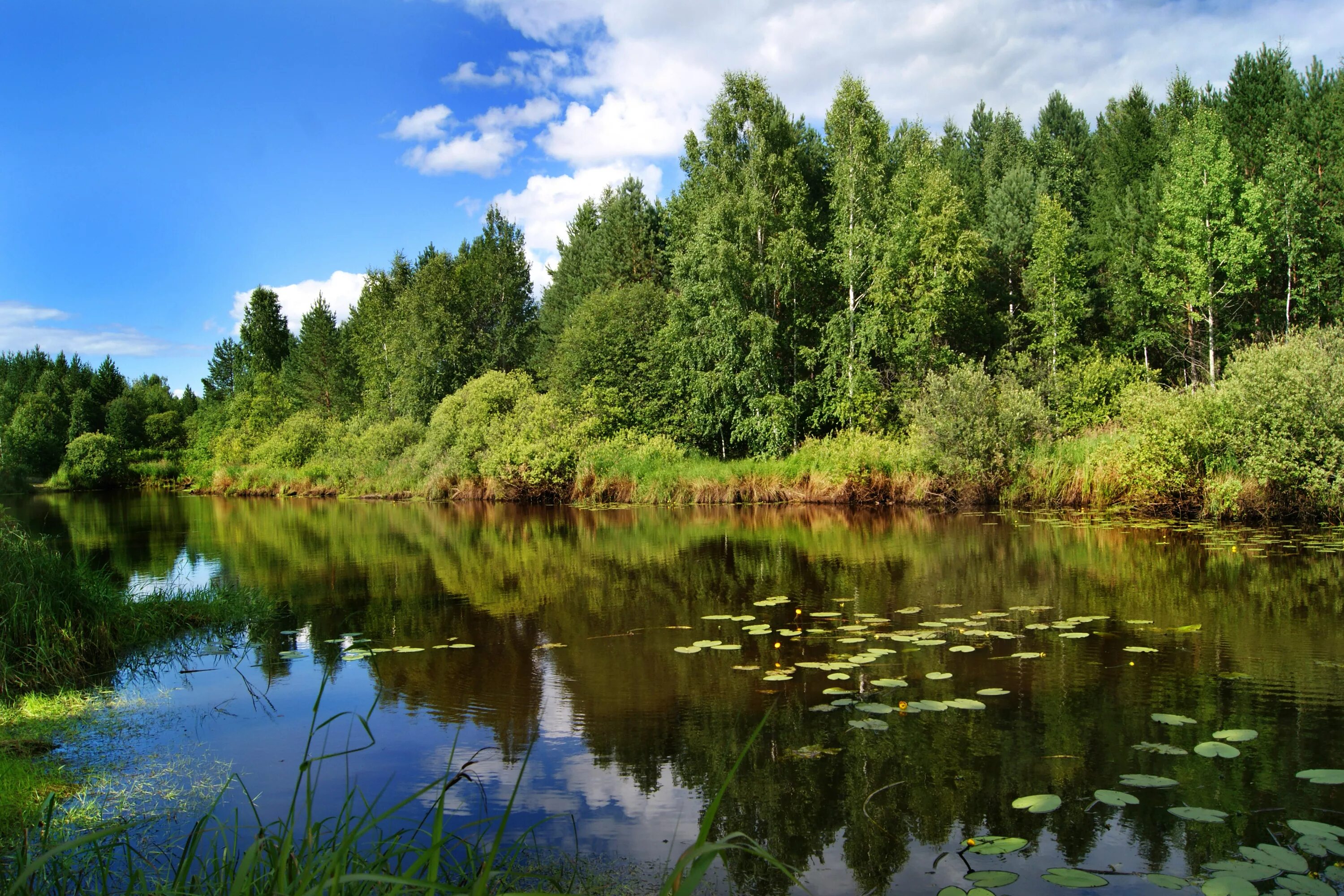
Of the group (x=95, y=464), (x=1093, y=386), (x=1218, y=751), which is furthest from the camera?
(x=95, y=464)

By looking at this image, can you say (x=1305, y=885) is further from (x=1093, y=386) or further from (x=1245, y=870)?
(x=1093, y=386)

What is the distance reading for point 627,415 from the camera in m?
35.1

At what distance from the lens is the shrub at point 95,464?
5431cm

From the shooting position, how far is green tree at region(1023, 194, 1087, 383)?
3488 centimetres

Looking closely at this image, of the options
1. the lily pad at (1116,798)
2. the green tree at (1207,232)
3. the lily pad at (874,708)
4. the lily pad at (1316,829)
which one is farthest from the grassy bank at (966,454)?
the lily pad at (1116,798)

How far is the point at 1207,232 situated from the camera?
31.0 m

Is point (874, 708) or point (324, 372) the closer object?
point (874, 708)

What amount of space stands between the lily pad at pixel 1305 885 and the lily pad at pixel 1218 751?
1.44 metres

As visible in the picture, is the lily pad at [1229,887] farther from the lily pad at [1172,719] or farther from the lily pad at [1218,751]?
the lily pad at [1172,719]

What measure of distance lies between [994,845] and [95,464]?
64167 millimetres

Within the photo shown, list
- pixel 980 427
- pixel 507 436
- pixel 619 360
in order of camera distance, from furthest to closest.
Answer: pixel 619 360 → pixel 507 436 → pixel 980 427

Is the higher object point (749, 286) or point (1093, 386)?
point (749, 286)

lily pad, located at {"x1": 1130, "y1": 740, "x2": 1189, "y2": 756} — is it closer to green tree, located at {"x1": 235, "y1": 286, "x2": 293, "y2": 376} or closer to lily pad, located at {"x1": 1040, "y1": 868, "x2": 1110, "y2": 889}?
lily pad, located at {"x1": 1040, "y1": 868, "x2": 1110, "y2": 889}

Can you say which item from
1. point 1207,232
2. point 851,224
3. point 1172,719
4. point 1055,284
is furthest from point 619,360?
point 1172,719
